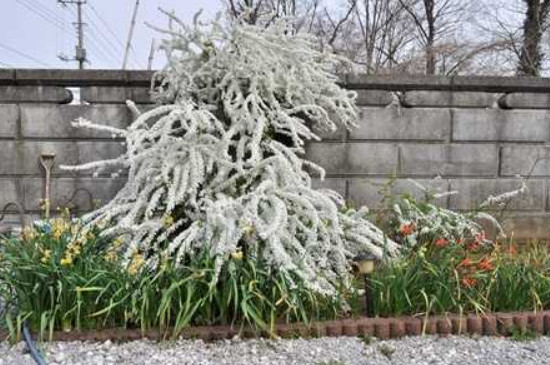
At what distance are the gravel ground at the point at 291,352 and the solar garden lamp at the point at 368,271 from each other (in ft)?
0.73

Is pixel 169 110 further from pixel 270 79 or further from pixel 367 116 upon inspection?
pixel 367 116

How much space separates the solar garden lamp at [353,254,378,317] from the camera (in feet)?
7.48

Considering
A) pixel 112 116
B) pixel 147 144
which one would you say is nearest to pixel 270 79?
pixel 147 144

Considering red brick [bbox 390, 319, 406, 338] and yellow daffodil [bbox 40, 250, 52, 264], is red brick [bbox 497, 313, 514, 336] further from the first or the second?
yellow daffodil [bbox 40, 250, 52, 264]

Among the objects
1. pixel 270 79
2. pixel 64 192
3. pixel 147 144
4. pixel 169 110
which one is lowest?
pixel 64 192

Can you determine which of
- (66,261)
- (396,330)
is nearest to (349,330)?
(396,330)

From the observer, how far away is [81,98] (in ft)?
10.9

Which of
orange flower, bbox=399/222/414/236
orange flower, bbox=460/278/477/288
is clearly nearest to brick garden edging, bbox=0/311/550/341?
orange flower, bbox=460/278/477/288

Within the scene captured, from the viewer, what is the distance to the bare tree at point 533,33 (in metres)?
9.73

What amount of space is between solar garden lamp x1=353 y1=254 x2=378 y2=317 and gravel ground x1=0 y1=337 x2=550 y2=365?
8.8 inches

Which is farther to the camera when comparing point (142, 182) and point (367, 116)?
point (367, 116)

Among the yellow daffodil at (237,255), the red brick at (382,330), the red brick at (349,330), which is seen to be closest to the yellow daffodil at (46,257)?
the yellow daffodil at (237,255)

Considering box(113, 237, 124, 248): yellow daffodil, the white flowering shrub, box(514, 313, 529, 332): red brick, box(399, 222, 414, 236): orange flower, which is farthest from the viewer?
the white flowering shrub

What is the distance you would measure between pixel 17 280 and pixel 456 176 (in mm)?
3208
